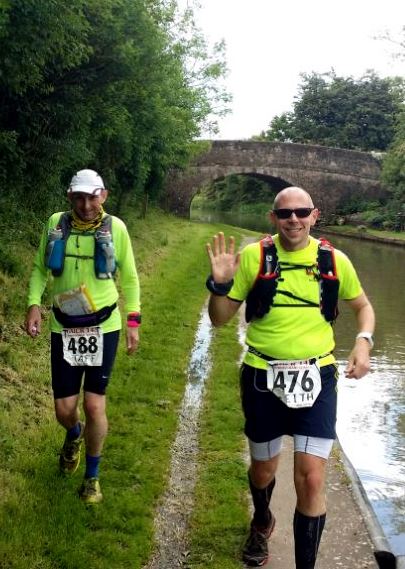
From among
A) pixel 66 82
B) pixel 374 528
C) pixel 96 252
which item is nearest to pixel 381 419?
pixel 374 528

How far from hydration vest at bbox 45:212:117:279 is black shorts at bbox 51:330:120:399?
44 cm

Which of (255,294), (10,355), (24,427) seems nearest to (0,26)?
(10,355)

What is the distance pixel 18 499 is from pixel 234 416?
2658 mm

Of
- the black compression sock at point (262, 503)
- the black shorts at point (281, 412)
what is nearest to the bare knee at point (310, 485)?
the black shorts at point (281, 412)

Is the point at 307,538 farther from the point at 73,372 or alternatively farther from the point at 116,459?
the point at 116,459

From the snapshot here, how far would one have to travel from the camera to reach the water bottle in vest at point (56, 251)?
421 centimetres

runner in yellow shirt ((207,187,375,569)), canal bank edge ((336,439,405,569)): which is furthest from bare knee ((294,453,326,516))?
canal bank edge ((336,439,405,569))

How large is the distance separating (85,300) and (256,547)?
194 centimetres

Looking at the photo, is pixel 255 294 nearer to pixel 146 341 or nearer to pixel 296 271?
pixel 296 271

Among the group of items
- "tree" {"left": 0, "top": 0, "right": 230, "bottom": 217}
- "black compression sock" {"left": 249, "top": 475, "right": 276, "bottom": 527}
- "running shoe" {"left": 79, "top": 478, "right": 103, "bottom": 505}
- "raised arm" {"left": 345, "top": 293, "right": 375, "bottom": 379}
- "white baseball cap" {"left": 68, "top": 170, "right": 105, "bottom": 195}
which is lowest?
"running shoe" {"left": 79, "top": 478, "right": 103, "bottom": 505}

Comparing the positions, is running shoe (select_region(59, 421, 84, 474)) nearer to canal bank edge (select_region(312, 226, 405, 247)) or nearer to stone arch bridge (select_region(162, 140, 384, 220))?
canal bank edge (select_region(312, 226, 405, 247))

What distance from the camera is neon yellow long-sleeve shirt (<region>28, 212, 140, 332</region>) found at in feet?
14.0

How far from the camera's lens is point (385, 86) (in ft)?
176

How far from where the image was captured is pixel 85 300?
4.24m
